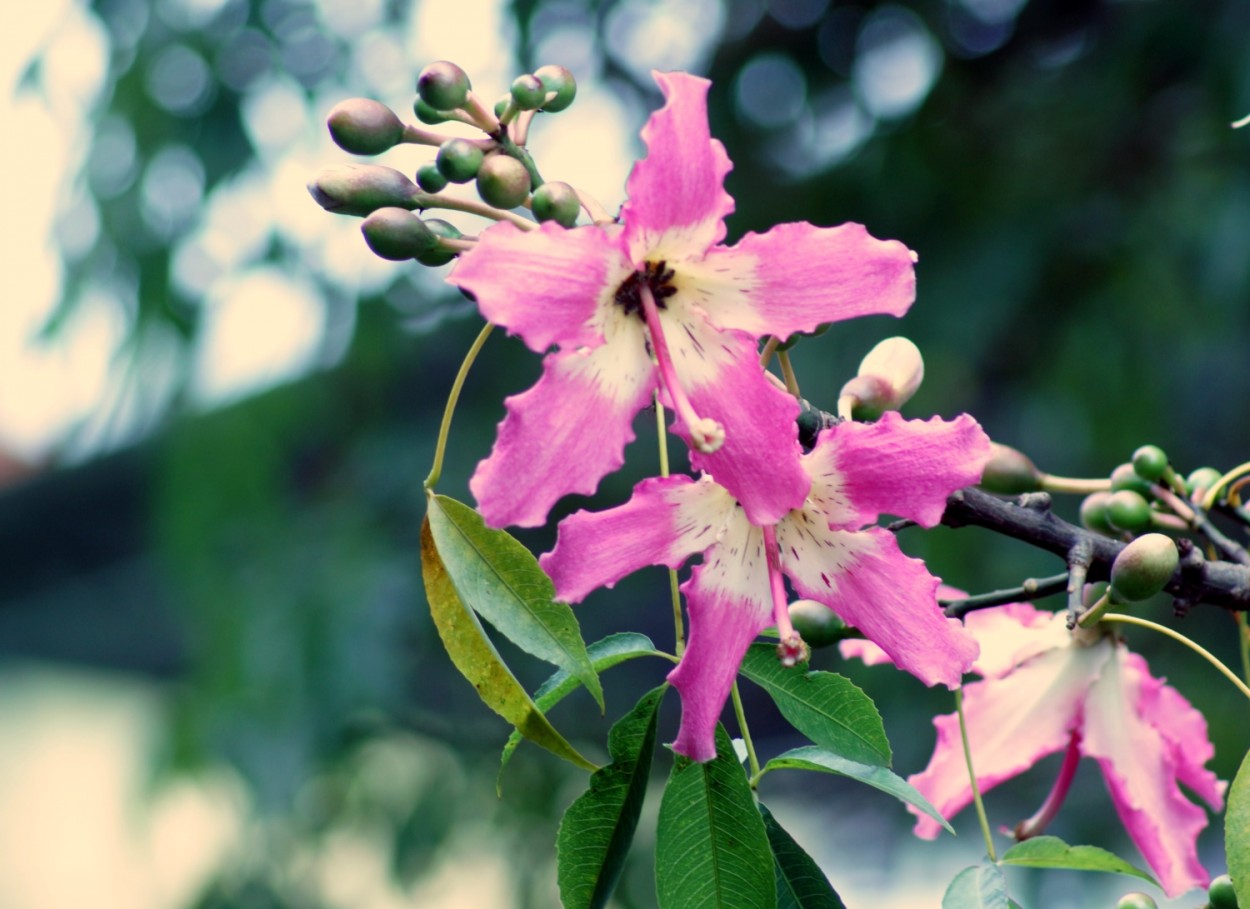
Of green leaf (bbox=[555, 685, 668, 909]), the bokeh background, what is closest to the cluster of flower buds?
green leaf (bbox=[555, 685, 668, 909])

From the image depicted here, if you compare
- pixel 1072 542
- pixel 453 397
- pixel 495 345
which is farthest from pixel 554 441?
pixel 495 345

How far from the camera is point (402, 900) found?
288 cm

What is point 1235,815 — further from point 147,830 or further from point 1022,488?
point 147,830

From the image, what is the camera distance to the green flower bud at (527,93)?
1.98ft

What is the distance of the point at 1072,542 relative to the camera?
0.65 meters

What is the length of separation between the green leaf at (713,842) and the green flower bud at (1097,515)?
308 mm

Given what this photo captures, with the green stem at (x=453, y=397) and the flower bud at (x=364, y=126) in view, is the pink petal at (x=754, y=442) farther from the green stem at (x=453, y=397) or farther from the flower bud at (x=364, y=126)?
the flower bud at (x=364, y=126)

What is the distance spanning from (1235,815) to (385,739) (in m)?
2.62

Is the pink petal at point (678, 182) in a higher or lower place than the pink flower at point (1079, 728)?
higher

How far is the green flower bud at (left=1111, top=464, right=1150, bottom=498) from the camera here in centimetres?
78

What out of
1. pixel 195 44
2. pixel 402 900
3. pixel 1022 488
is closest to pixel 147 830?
pixel 402 900

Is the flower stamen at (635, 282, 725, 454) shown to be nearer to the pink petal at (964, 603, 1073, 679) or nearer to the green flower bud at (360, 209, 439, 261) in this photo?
the green flower bud at (360, 209, 439, 261)

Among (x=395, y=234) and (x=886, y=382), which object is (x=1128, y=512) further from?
(x=395, y=234)

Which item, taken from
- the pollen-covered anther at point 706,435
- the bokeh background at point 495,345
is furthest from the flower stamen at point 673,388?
the bokeh background at point 495,345
